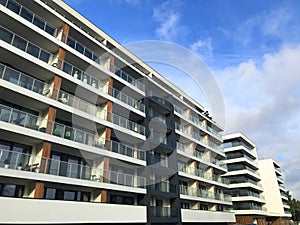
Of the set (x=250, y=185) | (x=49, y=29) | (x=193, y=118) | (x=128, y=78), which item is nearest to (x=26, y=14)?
(x=49, y=29)

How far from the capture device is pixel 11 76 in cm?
1476

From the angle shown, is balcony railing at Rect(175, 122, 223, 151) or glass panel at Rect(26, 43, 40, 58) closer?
glass panel at Rect(26, 43, 40, 58)

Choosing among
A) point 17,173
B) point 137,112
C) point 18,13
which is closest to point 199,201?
point 137,112

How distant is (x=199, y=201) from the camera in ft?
93.8

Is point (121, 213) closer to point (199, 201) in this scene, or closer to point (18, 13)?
point (199, 201)

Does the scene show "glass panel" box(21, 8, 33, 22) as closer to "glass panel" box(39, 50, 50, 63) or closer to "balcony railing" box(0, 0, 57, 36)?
"balcony railing" box(0, 0, 57, 36)

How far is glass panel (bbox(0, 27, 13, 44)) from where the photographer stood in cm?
1480

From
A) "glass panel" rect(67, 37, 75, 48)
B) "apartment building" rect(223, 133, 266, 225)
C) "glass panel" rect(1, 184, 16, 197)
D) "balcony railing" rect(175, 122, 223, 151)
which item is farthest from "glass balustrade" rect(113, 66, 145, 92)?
"apartment building" rect(223, 133, 266, 225)

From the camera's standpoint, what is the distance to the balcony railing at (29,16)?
52.7 ft

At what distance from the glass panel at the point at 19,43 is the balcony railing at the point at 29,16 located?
1.87m

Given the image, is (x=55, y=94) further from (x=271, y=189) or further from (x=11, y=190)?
(x=271, y=189)

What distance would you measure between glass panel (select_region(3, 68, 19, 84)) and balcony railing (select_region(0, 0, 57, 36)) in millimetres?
4450

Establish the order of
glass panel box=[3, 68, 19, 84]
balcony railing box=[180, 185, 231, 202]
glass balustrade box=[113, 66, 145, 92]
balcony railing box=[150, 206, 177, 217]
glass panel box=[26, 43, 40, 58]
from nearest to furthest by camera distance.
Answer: glass panel box=[3, 68, 19, 84]
glass panel box=[26, 43, 40, 58]
balcony railing box=[150, 206, 177, 217]
glass balustrade box=[113, 66, 145, 92]
balcony railing box=[180, 185, 231, 202]

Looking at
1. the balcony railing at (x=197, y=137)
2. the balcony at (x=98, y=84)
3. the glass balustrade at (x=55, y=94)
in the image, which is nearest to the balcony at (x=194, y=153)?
the balcony railing at (x=197, y=137)
